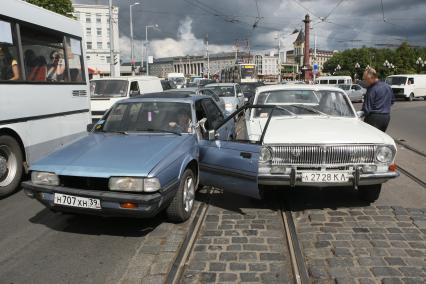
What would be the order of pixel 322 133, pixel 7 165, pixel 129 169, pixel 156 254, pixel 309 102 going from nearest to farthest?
pixel 156 254 → pixel 129 169 → pixel 322 133 → pixel 7 165 → pixel 309 102

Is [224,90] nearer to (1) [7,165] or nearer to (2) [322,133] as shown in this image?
(1) [7,165]

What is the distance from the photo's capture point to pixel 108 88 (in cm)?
1399

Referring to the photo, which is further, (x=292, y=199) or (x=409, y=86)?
(x=409, y=86)

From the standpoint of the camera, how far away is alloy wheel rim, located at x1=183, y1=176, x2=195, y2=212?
5043 mm

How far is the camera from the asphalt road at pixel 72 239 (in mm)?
3795

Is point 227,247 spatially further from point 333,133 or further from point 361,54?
point 361,54

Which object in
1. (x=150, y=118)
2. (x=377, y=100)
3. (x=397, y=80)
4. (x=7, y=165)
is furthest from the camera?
(x=397, y=80)

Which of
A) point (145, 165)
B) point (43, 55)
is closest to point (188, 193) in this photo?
point (145, 165)

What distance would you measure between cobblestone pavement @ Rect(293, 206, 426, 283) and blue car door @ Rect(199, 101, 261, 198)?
2.61ft

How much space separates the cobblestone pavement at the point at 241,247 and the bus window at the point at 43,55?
151 inches

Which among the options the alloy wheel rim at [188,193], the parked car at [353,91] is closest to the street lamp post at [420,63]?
the parked car at [353,91]

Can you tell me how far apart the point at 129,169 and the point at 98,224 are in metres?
1.19

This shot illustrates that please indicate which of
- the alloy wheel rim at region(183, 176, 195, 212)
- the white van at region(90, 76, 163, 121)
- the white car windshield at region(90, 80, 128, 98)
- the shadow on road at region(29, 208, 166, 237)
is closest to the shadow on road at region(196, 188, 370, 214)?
the alloy wheel rim at region(183, 176, 195, 212)

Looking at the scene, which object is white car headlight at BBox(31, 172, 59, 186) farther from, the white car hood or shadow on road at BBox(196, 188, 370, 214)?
the white car hood
